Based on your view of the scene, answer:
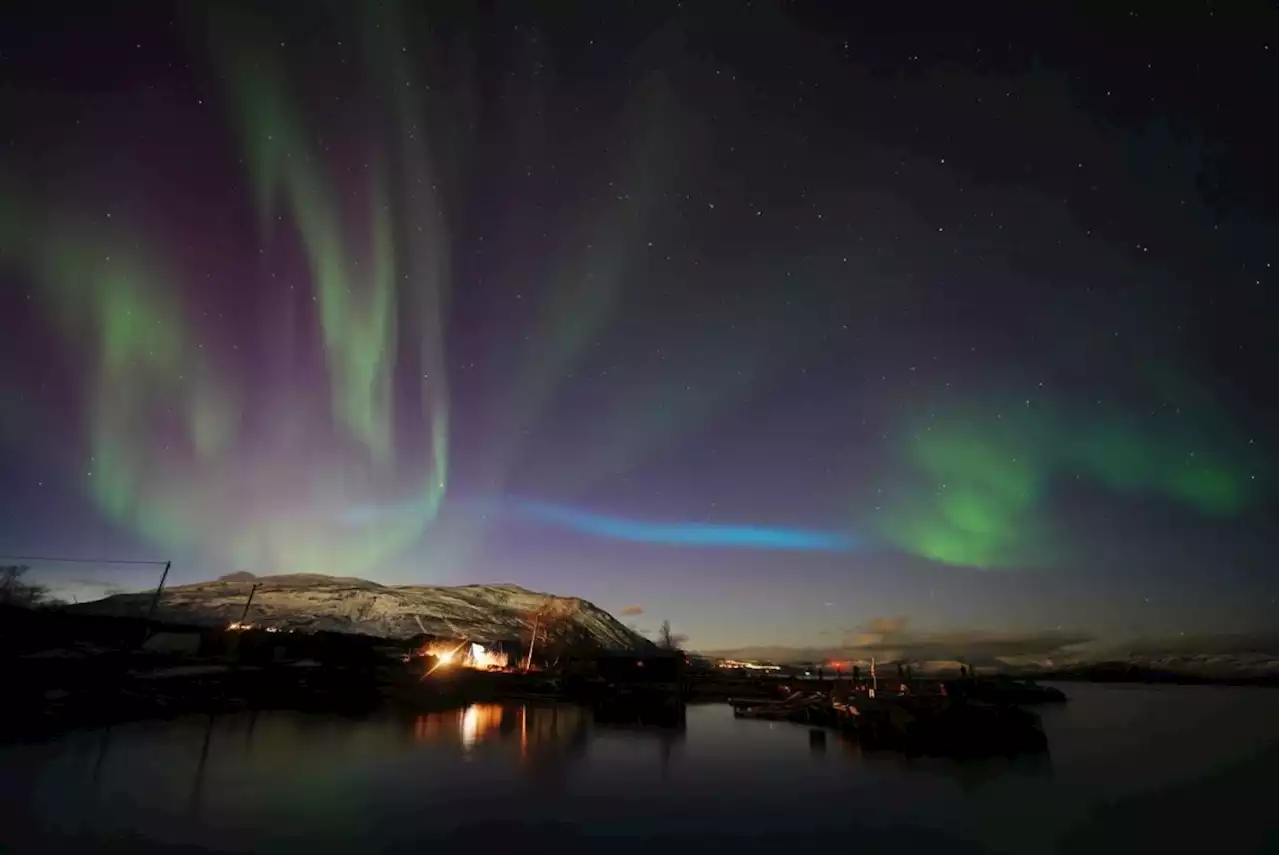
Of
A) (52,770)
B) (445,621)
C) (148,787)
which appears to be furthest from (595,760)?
(445,621)

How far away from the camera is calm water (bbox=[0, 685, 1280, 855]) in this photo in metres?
20.9

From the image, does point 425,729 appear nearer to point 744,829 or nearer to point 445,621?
point 744,829

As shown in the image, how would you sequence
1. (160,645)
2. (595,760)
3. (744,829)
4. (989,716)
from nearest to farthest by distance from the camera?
(744,829), (595,760), (989,716), (160,645)

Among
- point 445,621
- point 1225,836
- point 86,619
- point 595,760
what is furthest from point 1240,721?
point 445,621

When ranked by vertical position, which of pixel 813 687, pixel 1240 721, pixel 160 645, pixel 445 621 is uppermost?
pixel 445 621

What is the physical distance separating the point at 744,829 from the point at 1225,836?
780 inches

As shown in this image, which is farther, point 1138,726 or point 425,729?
point 1138,726

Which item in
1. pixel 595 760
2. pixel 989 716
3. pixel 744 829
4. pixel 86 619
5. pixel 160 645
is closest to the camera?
pixel 744 829

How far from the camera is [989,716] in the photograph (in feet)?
156

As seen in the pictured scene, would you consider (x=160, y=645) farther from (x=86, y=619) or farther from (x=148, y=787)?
(x=148, y=787)

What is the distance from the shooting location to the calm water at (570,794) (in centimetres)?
2089

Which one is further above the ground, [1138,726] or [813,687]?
[813,687]

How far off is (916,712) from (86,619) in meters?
68.9

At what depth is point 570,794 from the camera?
90.7 ft
